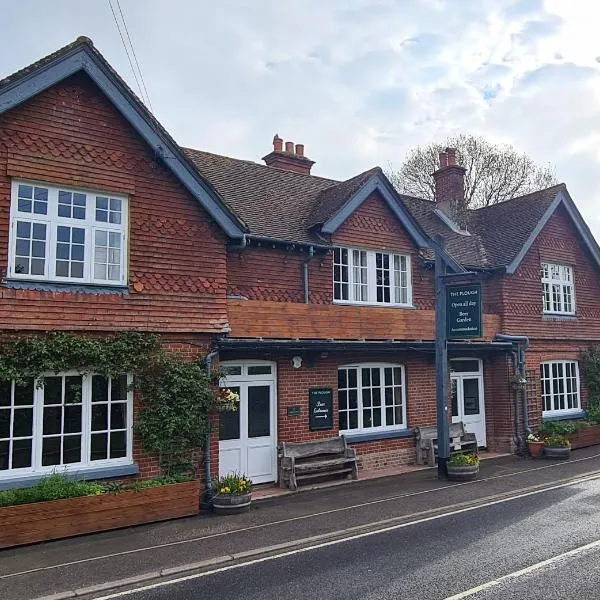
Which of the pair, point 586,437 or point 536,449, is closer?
point 536,449

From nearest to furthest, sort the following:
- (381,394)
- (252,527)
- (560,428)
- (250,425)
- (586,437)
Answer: (252,527) < (250,425) < (381,394) < (560,428) < (586,437)

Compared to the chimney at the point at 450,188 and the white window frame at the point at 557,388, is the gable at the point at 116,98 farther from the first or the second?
the chimney at the point at 450,188

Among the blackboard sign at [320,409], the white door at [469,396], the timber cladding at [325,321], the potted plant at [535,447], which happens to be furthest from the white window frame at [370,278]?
the potted plant at [535,447]

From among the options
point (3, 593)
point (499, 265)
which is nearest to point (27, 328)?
point (3, 593)

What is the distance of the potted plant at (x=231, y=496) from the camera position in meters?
9.73

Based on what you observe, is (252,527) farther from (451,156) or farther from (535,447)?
(451,156)

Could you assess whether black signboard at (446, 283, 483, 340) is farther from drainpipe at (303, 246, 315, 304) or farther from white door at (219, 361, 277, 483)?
white door at (219, 361, 277, 483)

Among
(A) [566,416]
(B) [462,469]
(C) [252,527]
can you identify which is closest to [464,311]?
(B) [462,469]

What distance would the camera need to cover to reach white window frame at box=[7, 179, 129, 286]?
363 inches

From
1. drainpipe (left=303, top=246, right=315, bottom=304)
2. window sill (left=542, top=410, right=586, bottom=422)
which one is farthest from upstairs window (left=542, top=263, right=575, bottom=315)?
drainpipe (left=303, top=246, right=315, bottom=304)

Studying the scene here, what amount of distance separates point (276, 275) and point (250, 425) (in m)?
3.44

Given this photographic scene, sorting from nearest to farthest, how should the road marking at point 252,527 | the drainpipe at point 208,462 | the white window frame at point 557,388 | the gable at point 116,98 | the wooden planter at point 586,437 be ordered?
1. the road marking at point 252,527
2. the gable at point 116,98
3. the drainpipe at point 208,462
4. the wooden planter at point 586,437
5. the white window frame at point 557,388

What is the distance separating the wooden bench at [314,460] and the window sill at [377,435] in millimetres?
467

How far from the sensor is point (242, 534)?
8.47 m
